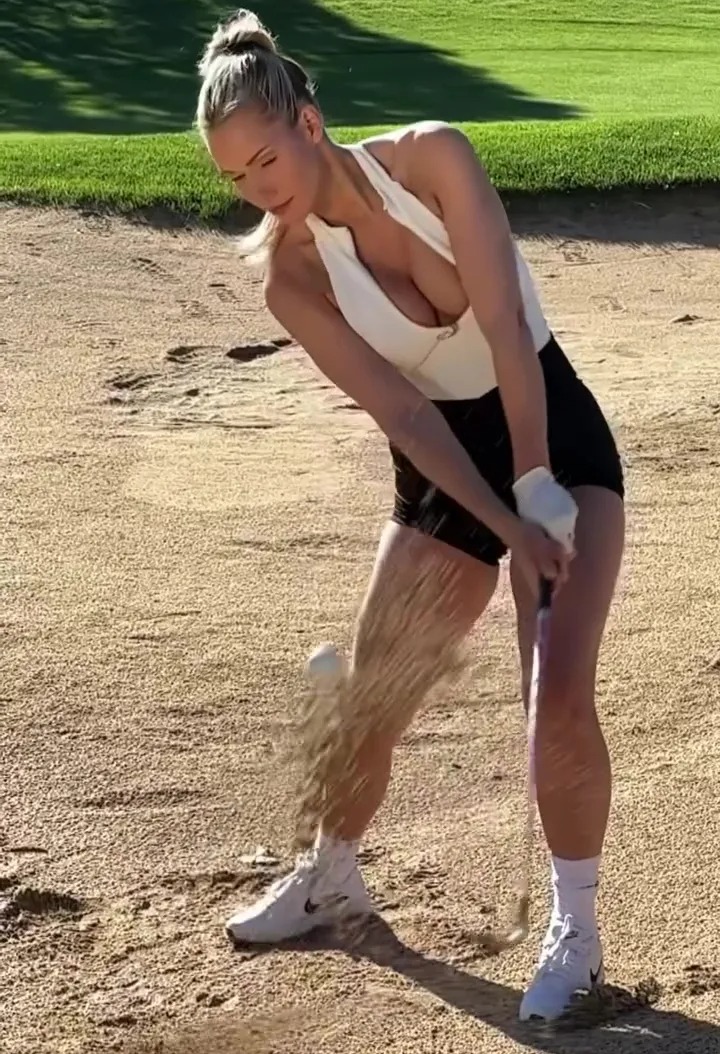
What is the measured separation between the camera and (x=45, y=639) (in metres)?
4.25

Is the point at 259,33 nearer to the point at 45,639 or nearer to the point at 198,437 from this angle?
the point at 45,639

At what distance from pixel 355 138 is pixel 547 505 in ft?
21.6

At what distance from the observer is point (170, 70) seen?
575 inches

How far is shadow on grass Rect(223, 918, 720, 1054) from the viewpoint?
2.66 metres

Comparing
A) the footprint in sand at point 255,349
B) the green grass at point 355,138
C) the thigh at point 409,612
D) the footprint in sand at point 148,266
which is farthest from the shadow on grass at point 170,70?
the thigh at point 409,612

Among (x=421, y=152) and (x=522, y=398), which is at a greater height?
(x=421, y=152)

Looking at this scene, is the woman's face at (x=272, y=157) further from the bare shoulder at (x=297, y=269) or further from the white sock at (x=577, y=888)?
the white sock at (x=577, y=888)

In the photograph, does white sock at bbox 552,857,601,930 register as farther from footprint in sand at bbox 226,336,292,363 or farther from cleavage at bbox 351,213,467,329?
footprint in sand at bbox 226,336,292,363

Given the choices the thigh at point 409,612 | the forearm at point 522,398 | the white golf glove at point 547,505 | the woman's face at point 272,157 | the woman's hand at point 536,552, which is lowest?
the thigh at point 409,612

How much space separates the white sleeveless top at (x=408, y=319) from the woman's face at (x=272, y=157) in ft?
0.27

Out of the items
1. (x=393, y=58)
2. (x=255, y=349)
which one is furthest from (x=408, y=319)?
(x=393, y=58)

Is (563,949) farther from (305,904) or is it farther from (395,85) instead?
(395,85)

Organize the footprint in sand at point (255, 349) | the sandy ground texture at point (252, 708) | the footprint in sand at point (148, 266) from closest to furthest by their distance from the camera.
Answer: the sandy ground texture at point (252, 708), the footprint in sand at point (255, 349), the footprint in sand at point (148, 266)

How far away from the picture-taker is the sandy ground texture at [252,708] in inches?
114
